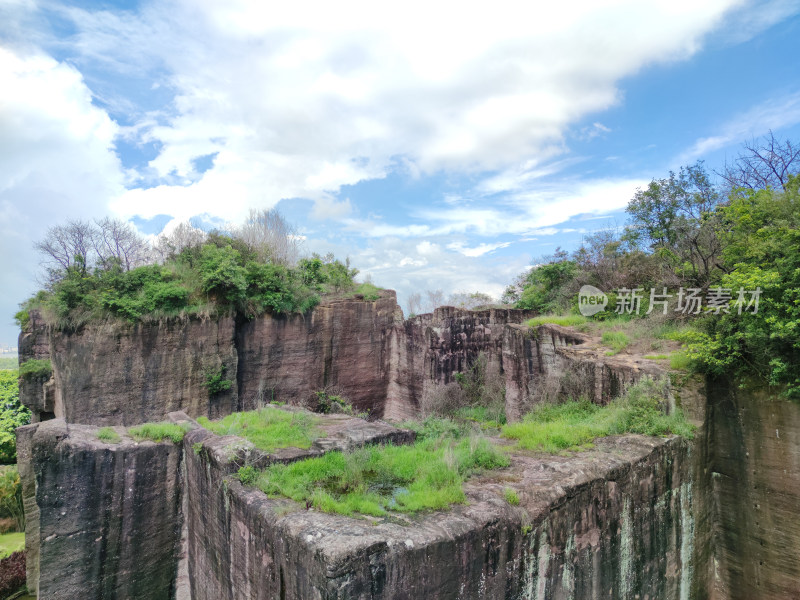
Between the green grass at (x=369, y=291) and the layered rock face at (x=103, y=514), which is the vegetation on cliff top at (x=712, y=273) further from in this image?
the layered rock face at (x=103, y=514)

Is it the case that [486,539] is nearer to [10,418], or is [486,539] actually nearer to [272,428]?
[272,428]

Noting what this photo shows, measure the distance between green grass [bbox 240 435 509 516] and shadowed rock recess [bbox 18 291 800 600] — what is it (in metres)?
Result: 0.19

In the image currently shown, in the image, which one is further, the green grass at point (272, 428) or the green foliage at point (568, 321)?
the green foliage at point (568, 321)

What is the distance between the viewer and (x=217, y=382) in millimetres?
13648

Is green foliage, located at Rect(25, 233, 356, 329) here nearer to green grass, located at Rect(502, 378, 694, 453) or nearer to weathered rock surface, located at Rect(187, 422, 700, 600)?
weathered rock surface, located at Rect(187, 422, 700, 600)

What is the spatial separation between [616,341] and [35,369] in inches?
623

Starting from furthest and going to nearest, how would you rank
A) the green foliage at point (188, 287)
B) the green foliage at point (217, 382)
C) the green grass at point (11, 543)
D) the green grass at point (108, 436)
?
1. the green foliage at point (217, 382)
2. the green foliage at point (188, 287)
3. the green grass at point (11, 543)
4. the green grass at point (108, 436)

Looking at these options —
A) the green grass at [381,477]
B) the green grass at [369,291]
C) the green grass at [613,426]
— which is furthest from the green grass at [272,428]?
the green grass at [369,291]

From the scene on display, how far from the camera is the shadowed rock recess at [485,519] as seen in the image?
3562mm

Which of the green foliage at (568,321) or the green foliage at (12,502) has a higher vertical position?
the green foliage at (568,321)

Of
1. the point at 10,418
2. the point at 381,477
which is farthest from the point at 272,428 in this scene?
the point at 10,418

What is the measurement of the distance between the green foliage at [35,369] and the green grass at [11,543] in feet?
14.6

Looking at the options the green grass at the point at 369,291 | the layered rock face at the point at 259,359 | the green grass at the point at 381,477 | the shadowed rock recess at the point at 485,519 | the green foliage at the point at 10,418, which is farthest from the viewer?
the green grass at the point at 369,291

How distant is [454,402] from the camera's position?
50.6ft
